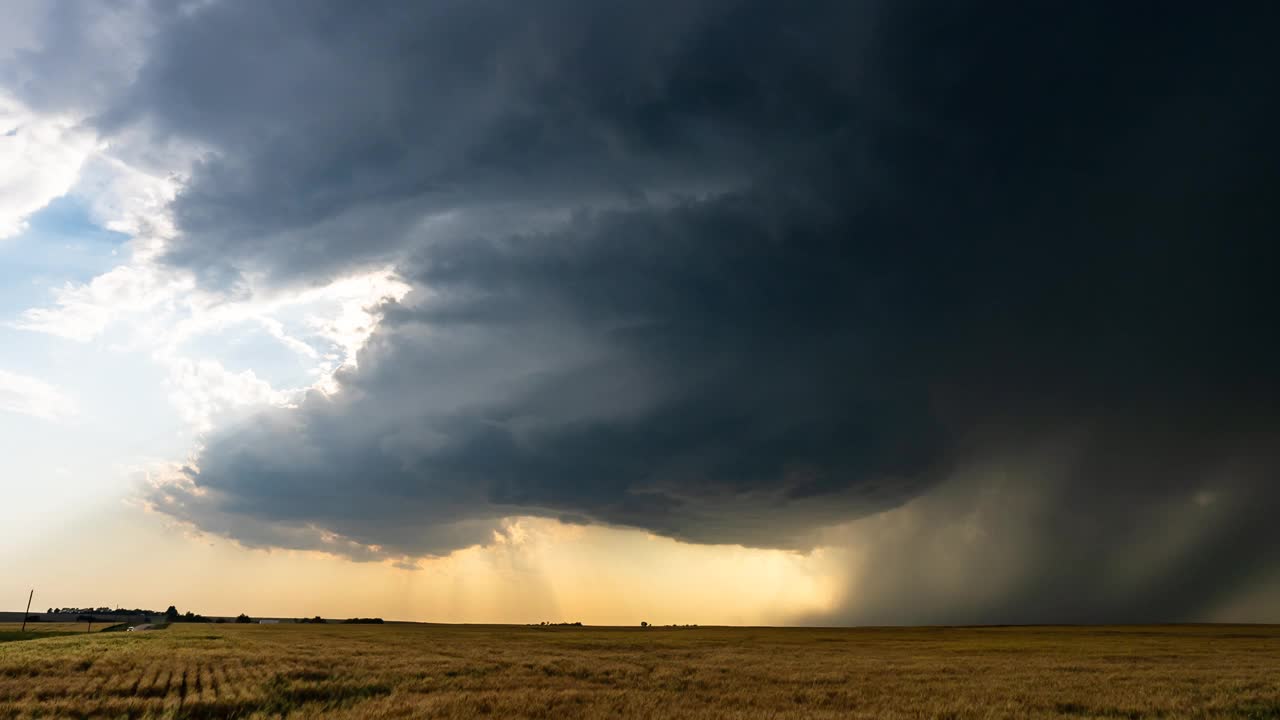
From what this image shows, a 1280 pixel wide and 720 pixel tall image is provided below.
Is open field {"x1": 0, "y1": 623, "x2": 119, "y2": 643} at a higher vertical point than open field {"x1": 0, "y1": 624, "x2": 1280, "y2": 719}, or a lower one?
lower

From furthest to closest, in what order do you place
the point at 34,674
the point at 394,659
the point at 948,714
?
the point at 394,659 < the point at 34,674 < the point at 948,714

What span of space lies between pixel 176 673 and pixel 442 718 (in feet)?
82.6

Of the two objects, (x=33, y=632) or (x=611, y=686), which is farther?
(x=33, y=632)

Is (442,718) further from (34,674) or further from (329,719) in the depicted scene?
(34,674)

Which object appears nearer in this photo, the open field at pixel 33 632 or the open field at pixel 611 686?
the open field at pixel 611 686

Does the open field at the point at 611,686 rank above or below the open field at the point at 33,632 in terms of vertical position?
above

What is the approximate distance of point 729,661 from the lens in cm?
5397

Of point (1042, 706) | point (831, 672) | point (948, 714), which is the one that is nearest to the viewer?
point (948, 714)

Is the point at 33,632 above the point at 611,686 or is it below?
below

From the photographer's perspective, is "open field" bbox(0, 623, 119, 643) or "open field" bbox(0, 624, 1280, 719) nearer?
"open field" bbox(0, 624, 1280, 719)

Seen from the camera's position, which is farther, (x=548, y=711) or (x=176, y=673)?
(x=176, y=673)

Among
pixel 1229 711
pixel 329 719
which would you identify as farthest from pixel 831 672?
pixel 329 719

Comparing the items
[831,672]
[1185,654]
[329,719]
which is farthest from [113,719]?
[1185,654]

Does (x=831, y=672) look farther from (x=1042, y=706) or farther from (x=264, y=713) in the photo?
(x=264, y=713)
